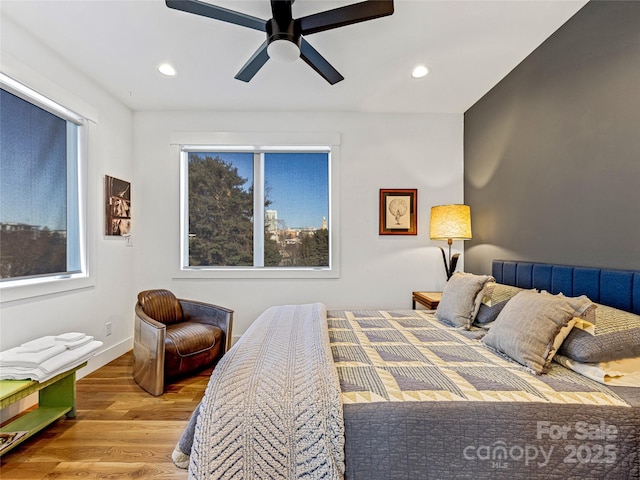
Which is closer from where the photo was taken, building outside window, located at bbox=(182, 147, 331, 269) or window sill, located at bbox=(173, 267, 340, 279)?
window sill, located at bbox=(173, 267, 340, 279)

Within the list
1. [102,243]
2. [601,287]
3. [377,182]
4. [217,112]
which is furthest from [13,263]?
[601,287]

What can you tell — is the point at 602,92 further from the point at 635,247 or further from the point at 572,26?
the point at 635,247

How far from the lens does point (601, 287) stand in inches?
69.6

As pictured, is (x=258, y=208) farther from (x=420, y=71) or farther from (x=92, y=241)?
(x=420, y=71)

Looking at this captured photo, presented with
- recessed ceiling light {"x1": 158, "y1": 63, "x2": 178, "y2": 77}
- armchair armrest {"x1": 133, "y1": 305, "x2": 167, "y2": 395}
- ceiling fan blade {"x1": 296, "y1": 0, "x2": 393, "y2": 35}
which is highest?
recessed ceiling light {"x1": 158, "y1": 63, "x2": 178, "y2": 77}

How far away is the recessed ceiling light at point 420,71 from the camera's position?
268 centimetres

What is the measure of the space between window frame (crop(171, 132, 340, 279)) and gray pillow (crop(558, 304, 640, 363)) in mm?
2391

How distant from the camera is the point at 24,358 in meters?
1.83

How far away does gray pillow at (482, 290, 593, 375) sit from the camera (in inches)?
56.8

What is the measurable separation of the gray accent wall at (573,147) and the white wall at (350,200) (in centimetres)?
72

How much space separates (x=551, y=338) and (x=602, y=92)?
60.5 inches

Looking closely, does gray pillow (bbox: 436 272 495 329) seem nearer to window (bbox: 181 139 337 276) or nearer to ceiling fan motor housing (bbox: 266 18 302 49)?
window (bbox: 181 139 337 276)

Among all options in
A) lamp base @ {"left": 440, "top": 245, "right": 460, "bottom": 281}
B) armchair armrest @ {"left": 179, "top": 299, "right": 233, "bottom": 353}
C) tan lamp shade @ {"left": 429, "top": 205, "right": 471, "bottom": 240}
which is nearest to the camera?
armchair armrest @ {"left": 179, "top": 299, "right": 233, "bottom": 353}

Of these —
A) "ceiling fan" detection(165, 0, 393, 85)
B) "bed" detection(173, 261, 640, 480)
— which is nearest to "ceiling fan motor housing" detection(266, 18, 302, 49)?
"ceiling fan" detection(165, 0, 393, 85)
